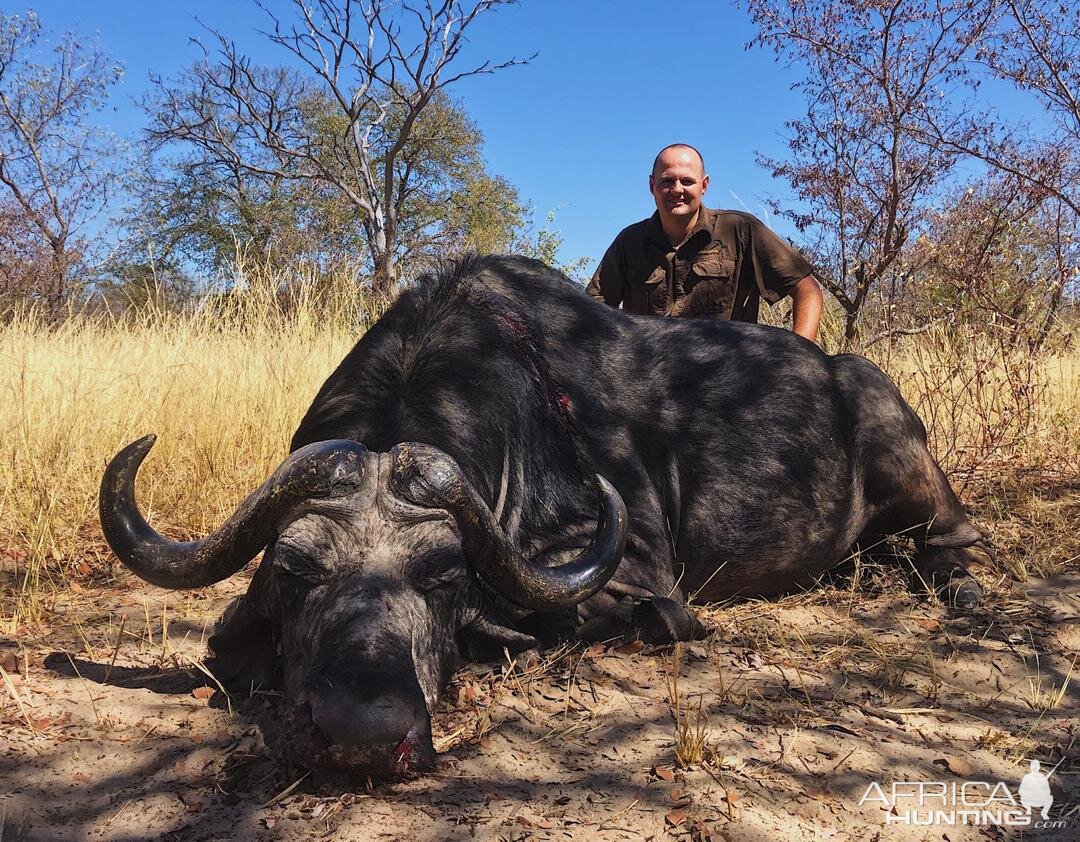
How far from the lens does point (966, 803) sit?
2268mm

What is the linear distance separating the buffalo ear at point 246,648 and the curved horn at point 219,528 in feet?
0.91

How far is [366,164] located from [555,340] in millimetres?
12343

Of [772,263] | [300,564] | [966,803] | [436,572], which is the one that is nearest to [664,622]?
[436,572]

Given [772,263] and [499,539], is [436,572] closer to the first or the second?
[499,539]

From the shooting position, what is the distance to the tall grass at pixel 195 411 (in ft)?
13.8

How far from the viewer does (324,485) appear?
2.51m

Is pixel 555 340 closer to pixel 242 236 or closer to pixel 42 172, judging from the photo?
pixel 242 236

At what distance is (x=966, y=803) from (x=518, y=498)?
6.01ft

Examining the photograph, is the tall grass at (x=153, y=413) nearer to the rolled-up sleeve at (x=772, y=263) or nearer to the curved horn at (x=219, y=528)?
the curved horn at (x=219, y=528)

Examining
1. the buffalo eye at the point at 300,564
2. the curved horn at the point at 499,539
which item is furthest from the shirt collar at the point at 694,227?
the buffalo eye at the point at 300,564

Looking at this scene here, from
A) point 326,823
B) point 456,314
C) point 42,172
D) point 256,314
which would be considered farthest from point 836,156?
point 42,172

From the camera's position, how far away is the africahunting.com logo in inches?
86.8

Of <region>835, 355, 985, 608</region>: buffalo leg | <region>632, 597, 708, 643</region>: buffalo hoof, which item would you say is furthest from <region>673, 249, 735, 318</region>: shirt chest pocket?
<region>632, 597, 708, 643</region>: buffalo hoof

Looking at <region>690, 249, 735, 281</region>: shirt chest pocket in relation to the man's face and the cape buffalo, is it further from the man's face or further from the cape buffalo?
the cape buffalo
